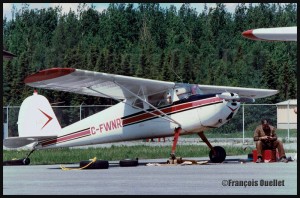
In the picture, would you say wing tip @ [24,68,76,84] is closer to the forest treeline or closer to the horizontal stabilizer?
the horizontal stabilizer

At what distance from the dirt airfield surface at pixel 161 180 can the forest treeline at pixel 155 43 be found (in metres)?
39.9

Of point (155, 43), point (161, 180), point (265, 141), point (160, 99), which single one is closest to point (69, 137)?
point (160, 99)

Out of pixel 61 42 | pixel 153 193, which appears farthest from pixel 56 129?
pixel 61 42

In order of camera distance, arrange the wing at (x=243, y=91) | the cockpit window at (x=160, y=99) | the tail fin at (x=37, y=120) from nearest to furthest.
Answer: the cockpit window at (x=160, y=99) < the tail fin at (x=37, y=120) < the wing at (x=243, y=91)

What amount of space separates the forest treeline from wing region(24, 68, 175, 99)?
35769 mm

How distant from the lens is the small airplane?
79.7 feet

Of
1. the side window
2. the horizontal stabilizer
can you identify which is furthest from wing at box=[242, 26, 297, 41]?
Result: the horizontal stabilizer

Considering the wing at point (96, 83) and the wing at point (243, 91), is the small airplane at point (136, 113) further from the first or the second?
the wing at point (243, 91)

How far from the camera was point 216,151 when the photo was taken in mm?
24391

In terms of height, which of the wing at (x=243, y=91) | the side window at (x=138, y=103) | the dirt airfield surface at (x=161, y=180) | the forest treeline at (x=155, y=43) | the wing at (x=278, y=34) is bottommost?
the dirt airfield surface at (x=161, y=180)

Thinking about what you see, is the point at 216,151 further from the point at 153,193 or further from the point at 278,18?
the point at 278,18

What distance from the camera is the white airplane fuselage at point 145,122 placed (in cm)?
2433

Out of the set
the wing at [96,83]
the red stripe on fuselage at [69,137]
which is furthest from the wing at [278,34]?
the red stripe on fuselage at [69,137]

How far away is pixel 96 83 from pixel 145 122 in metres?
1.68
